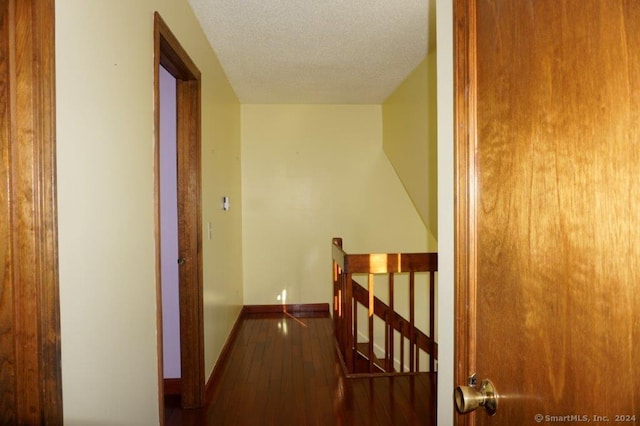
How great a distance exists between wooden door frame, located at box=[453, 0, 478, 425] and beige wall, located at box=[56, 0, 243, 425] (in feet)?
3.41

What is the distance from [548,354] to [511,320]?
11 cm

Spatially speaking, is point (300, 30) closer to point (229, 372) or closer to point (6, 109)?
point (6, 109)

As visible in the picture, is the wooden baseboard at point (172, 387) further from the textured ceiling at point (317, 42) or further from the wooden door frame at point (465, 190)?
the textured ceiling at point (317, 42)

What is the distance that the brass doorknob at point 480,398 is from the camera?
741mm

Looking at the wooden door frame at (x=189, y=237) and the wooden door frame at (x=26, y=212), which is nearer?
the wooden door frame at (x=26, y=212)

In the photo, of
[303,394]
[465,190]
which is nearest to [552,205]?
[465,190]

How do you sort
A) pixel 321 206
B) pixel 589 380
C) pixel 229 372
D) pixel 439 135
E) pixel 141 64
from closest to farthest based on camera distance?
pixel 589 380, pixel 439 135, pixel 141 64, pixel 229 372, pixel 321 206

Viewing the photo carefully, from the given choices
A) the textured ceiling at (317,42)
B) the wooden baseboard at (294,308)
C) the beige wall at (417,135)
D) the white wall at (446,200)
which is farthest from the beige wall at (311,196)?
the white wall at (446,200)

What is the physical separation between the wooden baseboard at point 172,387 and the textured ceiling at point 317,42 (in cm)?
256

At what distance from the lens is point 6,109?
0.81 m

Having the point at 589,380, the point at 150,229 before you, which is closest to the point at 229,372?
the point at 150,229

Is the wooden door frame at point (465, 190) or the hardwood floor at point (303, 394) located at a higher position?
the wooden door frame at point (465, 190)

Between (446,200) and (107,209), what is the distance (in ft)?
3.61

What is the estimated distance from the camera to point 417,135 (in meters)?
3.46
